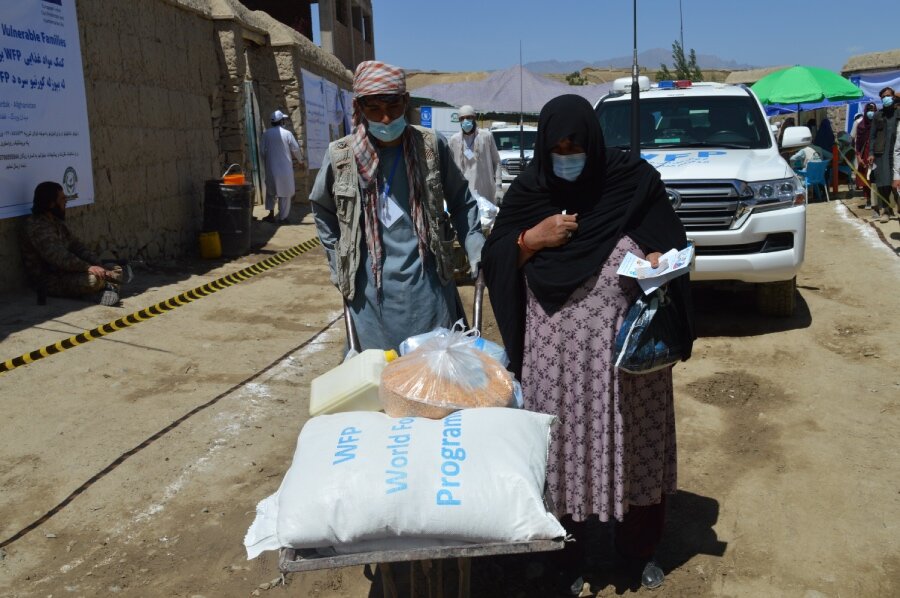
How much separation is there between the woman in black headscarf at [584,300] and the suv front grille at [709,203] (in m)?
3.66

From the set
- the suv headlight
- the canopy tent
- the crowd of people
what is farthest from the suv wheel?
the canopy tent

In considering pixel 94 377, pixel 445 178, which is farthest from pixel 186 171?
pixel 445 178

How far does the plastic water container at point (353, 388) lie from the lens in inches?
101

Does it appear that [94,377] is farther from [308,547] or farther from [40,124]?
[308,547]

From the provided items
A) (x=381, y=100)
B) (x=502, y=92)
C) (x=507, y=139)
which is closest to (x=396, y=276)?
(x=381, y=100)

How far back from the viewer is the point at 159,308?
24.3ft

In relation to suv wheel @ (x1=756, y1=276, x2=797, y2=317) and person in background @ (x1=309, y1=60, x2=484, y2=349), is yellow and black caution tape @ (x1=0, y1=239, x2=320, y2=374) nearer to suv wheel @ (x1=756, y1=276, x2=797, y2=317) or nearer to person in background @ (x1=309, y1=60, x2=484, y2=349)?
person in background @ (x1=309, y1=60, x2=484, y2=349)

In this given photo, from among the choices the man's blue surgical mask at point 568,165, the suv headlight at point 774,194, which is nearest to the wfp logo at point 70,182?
the suv headlight at point 774,194

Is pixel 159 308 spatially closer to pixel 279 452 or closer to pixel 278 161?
pixel 279 452

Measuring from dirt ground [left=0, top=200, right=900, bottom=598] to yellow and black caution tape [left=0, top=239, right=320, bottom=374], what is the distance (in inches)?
4.8

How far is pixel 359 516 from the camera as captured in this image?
210 cm

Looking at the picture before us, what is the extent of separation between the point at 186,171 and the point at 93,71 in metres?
2.37

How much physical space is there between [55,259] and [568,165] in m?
5.48

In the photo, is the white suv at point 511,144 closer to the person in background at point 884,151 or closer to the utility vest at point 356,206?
the person in background at point 884,151
